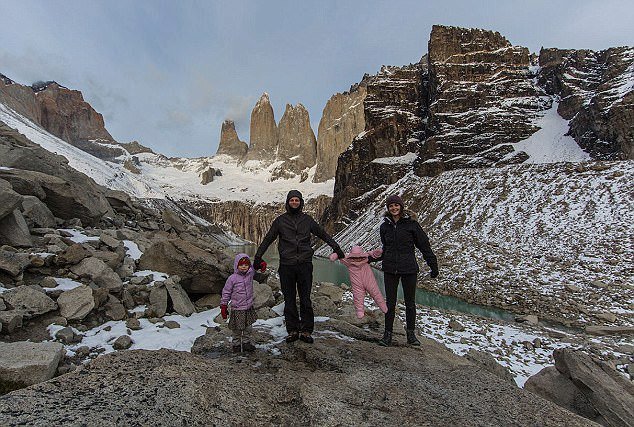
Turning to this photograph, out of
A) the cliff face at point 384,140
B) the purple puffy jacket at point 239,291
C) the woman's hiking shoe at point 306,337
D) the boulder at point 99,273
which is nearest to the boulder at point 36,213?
the boulder at point 99,273

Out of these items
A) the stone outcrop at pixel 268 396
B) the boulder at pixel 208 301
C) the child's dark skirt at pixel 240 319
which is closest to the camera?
the stone outcrop at pixel 268 396

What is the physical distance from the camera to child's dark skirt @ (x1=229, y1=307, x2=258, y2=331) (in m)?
5.96

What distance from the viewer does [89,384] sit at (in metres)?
3.42

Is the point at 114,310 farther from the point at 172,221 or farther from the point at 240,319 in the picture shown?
the point at 172,221

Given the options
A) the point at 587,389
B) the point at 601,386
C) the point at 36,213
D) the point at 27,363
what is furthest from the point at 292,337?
the point at 36,213

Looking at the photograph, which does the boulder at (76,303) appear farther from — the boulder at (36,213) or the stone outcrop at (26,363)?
the boulder at (36,213)

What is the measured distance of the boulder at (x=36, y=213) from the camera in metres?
9.92

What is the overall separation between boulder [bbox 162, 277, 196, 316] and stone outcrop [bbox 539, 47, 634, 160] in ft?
250

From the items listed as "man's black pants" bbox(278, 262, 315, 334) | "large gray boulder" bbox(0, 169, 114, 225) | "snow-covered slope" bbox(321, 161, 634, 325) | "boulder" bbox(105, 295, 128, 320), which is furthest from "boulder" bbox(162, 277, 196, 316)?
"snow-covered slope" bbox(321, 161, 634, 325)

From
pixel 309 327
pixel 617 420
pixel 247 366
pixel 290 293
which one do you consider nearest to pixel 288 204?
pixel 290 293

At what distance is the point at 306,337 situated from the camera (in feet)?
19.8

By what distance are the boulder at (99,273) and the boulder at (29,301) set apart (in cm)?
110

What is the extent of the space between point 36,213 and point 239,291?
8.20 m

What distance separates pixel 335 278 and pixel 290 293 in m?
30.9
